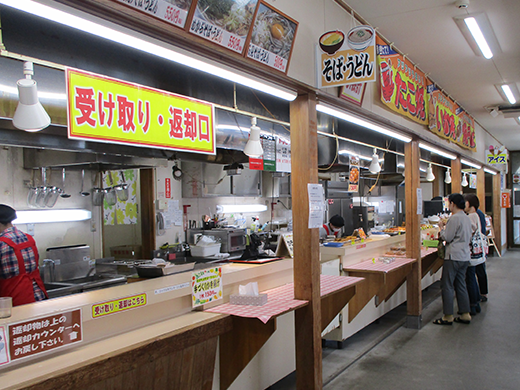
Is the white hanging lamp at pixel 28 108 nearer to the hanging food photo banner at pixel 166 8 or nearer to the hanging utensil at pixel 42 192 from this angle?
the hanging food photo banner at pixel 166 8

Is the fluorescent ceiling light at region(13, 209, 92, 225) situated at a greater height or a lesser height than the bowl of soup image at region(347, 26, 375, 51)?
lesser

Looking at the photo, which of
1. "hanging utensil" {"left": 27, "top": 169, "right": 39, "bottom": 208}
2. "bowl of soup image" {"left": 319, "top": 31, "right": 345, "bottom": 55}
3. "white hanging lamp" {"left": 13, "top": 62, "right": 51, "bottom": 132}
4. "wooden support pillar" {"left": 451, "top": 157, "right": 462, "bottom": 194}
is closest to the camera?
"white hanging lamp" {"left": 13, "top": 62, "right": 51, "bottom": 132}

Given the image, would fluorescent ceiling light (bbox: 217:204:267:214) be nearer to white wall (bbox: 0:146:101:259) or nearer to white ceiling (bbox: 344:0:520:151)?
white wall (bbox: 0:146:101:259)

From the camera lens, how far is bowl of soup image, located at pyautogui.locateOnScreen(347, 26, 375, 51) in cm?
342

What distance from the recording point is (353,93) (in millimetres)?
4152

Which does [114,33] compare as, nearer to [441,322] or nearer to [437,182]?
[441,322]

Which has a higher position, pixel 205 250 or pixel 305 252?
pixel 305 252

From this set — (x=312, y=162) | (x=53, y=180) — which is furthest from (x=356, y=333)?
(x=53, y=180)

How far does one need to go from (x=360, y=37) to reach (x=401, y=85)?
2.27 m

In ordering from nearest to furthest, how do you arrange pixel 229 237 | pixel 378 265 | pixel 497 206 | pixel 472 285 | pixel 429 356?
pixel 429 356, pixel 378 265, pixel 472 285, pixel 229 237, pixel 497 206

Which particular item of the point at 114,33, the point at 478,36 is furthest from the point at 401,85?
the point at 114,33

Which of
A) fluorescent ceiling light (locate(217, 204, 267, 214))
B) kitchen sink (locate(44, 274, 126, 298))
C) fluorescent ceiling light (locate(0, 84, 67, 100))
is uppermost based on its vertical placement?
fluorescent ceiling light (locate(0, 84, 67, 100))

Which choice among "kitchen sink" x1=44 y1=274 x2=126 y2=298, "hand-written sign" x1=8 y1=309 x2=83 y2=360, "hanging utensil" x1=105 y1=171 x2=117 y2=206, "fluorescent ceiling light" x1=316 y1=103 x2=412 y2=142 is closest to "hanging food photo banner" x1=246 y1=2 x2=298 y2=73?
"fluorescent ceiling light" x1=316 y1=103 x2=412 y2=142

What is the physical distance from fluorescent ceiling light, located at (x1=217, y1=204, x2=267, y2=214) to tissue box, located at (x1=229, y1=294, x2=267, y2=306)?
16.6 feet
